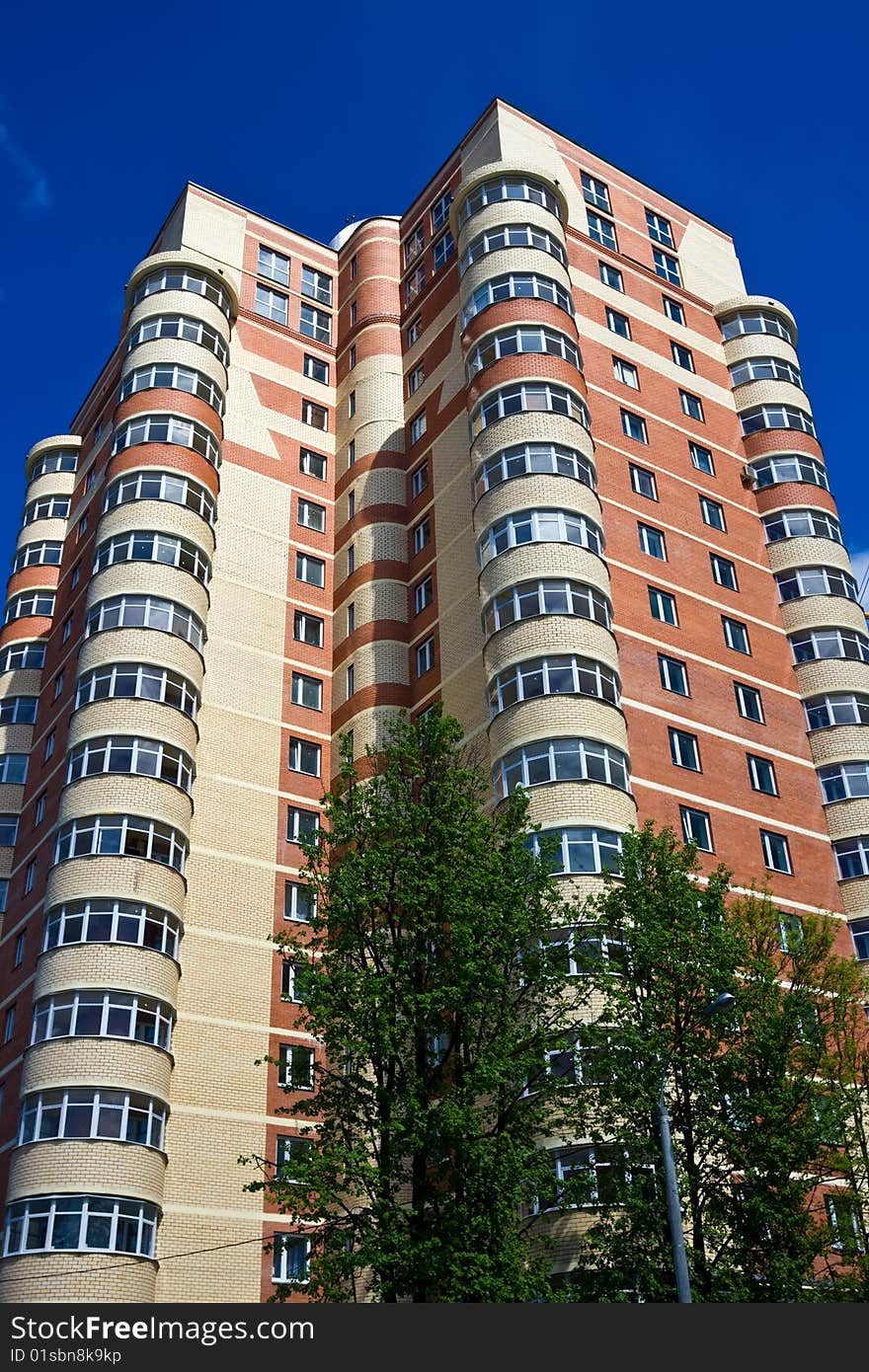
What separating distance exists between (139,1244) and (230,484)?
24.9m

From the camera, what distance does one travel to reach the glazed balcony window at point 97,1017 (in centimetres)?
3195

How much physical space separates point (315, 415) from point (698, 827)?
2330cm

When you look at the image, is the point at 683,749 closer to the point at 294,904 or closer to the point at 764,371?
the point at 294,904

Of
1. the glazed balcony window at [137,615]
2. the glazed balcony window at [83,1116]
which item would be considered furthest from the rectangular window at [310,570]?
the glazed balcony window at [83,1116]

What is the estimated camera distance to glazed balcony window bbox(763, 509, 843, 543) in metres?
44.9

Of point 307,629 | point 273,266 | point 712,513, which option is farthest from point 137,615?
point 273,266

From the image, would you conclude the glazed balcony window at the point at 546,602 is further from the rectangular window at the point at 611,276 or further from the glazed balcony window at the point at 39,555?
the glazed balcony window at the point at 39,555

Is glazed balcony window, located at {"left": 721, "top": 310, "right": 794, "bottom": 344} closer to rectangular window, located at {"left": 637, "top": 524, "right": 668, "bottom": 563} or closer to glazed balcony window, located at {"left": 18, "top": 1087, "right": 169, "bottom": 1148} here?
rectangular window, located at {"left": 637, "top": 524, "right": 668, "bottom": 563}

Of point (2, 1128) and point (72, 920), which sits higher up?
point (72, 920)

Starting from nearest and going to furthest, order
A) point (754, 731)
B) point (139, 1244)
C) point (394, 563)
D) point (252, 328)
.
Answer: point (139, 1244), point (754, 731), point (394, 563), point (252, 328)

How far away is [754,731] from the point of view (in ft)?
129

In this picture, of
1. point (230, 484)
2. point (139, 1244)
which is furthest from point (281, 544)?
point (139, 1244)

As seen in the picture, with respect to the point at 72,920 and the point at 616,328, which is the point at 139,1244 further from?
the point at 616,328

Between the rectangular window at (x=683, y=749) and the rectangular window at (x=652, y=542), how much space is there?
6.35 metres
